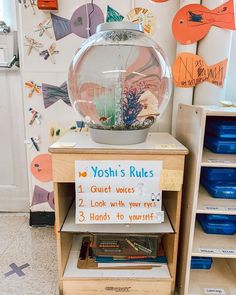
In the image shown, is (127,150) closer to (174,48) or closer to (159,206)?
(159,206)

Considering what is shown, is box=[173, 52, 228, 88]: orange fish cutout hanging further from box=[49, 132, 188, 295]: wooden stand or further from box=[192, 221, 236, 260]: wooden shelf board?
box=[192, 221, 236, 260]: wooden shelf board

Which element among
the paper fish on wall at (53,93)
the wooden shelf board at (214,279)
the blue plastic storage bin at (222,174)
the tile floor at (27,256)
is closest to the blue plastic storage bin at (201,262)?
the wooden shelf board at (214,279)

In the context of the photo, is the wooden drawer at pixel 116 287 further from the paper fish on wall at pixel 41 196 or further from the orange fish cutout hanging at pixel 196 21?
the orange fish cutout hanging at pixel 196 21

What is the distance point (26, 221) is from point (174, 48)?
1.35m

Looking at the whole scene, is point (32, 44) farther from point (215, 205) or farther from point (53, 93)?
point (215, 205)

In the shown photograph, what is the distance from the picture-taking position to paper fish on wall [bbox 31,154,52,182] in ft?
4.60

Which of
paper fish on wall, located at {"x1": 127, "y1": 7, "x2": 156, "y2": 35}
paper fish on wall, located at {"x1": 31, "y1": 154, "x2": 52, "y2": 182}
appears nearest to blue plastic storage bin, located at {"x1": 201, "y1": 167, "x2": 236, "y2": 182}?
paper fish on wall, located at {"x1": 127, "y1": 7, "x2": 156, "y2": 35}

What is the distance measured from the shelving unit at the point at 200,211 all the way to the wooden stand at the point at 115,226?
0.05 meters

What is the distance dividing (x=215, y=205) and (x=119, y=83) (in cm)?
59

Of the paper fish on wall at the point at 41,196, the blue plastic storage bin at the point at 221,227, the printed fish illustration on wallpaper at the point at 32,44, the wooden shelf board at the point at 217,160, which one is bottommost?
the paper fish on wall at the point at 41,196

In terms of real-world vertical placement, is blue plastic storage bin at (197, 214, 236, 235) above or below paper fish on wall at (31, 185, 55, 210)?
above

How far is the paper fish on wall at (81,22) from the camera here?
1.20 m

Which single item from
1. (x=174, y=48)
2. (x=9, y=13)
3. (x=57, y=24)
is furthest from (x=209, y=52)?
(x=9, y=13)

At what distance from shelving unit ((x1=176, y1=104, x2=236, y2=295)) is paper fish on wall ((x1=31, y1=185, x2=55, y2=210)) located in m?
0.78
